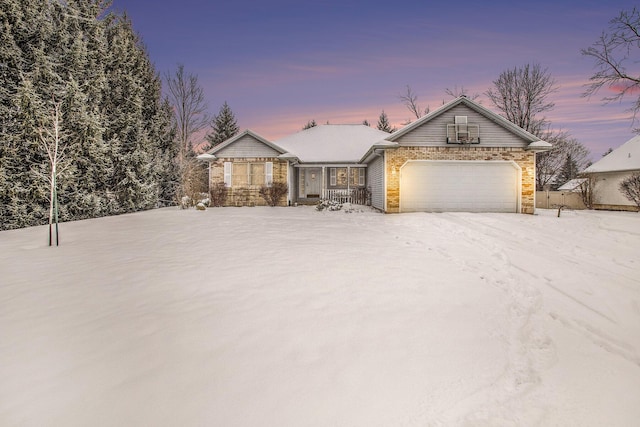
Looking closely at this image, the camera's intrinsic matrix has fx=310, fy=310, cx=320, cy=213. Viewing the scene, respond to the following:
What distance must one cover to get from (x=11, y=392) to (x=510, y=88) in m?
31.6

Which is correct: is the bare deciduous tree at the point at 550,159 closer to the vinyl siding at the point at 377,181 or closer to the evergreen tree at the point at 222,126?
the vinyl siding at the point at 377,181

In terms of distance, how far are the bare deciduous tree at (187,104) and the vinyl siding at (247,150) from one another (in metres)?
8.14

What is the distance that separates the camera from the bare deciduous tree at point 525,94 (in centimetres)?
2430

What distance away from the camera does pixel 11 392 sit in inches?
93.6

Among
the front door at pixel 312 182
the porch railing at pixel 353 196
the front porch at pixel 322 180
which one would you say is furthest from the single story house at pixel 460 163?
the front door at pixel 312 182

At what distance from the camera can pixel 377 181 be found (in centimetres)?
1650

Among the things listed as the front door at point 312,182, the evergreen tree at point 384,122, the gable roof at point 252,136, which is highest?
the evergreen tree at point 384,122

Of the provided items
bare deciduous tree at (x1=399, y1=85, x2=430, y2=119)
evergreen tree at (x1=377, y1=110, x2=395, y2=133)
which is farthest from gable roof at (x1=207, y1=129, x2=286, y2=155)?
evergreen tree at (x1=377, y1=110, x2=395, y2=133)

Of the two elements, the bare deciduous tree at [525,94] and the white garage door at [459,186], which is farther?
the bare deciduous tree at [525,94]

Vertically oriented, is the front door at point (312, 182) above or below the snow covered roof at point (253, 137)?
below

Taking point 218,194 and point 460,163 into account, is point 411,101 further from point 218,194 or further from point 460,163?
point 218,194

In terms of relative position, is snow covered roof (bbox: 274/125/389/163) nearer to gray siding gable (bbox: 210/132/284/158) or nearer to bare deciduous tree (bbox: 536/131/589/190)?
gray siding gable (bbox: 210/132/284/158)

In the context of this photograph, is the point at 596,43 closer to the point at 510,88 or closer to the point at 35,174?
the point at 510,88

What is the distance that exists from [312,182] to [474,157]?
10972mm
